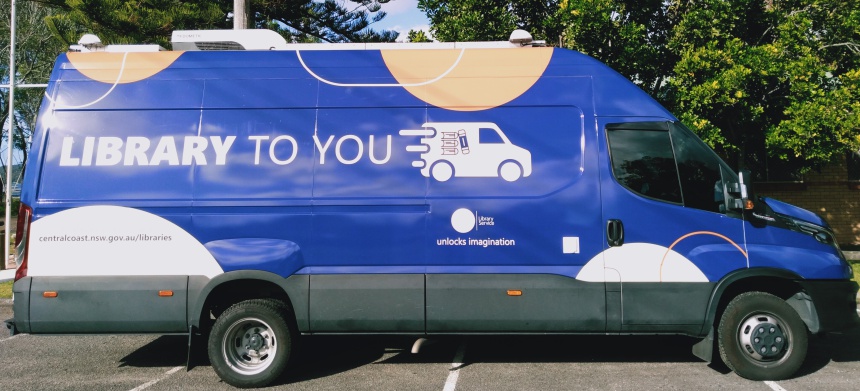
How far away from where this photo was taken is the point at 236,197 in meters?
5.25

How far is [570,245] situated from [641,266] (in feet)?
2.10

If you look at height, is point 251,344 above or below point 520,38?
below

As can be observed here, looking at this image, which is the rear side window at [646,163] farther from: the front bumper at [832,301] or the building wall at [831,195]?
the building wall at [831,195]

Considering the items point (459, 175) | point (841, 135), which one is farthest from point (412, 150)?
point (841, 135)

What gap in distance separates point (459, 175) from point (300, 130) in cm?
146

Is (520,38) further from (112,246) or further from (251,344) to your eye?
(112,246)

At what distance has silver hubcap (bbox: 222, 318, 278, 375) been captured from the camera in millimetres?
5398

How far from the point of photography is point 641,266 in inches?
207

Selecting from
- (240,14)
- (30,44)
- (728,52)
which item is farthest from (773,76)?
(30,44)

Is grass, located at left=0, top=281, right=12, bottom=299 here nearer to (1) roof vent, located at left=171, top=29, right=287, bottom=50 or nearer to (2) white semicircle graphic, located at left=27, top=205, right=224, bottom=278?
(2) white semicircle graphic, located at left=27, top=205, right=224, bottom=278

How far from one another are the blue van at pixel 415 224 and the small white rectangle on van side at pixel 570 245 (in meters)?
0.02

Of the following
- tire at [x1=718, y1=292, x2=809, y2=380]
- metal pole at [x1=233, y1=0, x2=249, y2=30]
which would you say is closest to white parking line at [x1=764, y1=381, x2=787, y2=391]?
tire at [x1=718, y1=292, x2=809, y2=380]

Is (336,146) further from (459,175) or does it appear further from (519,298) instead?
(519,298)

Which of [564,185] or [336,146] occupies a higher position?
[336,146]
